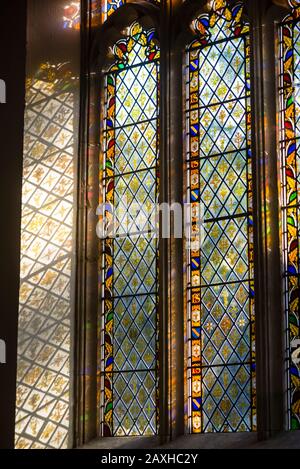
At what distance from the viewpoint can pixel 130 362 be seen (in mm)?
9742

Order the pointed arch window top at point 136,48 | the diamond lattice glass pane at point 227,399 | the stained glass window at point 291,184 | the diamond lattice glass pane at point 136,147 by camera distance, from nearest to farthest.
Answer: the stained glass window at point 291,184
the diamond lattice glass pane at point 227,399
the diamond lattice glass pane at point 136,147
the pointed arch window top at point 136,48

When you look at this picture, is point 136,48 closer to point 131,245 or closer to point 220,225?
point 131,245

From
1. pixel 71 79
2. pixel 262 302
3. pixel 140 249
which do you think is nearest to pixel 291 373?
pixel 262 302

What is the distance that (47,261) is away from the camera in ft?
33.6

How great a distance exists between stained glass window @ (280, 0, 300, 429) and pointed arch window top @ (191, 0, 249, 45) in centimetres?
48

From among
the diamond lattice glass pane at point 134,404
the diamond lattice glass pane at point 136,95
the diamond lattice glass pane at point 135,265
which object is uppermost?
the diamond lattice glass pane at point 136,95

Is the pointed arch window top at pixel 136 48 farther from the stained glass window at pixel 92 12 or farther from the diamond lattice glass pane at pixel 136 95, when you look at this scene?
the stained glass window at pixel 92 12

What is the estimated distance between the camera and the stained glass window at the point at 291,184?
860 centimetres

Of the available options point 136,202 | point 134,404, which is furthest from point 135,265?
point 134,404

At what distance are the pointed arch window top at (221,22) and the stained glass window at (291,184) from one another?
481 mm

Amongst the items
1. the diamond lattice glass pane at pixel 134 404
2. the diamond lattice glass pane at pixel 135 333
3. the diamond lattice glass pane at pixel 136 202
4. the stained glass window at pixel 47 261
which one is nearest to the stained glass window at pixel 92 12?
the stained glass window at pixel 47 261

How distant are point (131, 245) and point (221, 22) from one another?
215 cm

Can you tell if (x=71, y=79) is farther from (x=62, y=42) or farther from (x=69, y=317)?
(x=69, y=317)

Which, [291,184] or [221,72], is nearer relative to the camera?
[291,184]
